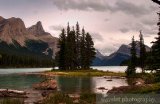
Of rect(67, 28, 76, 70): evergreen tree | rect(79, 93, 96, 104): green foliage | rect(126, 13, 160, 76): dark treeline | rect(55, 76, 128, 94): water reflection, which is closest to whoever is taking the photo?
rect(79, 93, 96, 104): green foliage

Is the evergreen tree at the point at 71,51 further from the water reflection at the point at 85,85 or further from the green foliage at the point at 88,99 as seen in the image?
the green foliage at the point at 88,99

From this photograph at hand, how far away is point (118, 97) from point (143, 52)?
318 ft

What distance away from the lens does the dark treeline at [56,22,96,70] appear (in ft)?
401

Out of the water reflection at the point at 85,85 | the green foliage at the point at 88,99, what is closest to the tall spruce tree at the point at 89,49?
the water reflection at the point at 85,85

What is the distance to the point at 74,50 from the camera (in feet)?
424

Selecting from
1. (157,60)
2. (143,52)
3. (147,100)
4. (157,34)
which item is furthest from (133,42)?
(147,100)

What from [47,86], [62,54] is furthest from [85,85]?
[62,54]

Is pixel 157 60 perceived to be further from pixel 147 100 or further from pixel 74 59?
pixel 74 59

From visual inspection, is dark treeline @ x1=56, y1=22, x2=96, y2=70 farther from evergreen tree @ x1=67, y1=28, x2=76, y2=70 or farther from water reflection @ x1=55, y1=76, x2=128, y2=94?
water reflection @ x1=55, y1=76, x2=128, y2=94

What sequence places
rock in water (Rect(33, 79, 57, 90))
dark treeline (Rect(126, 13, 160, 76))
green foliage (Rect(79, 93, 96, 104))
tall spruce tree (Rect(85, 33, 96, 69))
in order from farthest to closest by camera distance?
1. tall spruce tree (Rect(85, 33, 96, 69))
2. rock in water (Rect(33, 79, 57, 90))
3. dark treeline (Rect(126, 13, 160, 76))
4. green foliage (Rect(79, 93, 96, 104))

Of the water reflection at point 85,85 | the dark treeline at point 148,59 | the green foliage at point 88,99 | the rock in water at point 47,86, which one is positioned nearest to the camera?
the green foliage at point 88,99

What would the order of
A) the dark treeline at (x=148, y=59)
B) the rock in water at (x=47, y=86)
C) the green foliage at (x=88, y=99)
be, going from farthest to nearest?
the rock in water at (x=47, y=86), the dark treeline at (x=148, y=59), the green foliage at (x=88, y=99)

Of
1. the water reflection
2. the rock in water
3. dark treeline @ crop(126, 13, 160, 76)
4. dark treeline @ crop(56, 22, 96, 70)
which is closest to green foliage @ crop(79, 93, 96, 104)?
dark treeline @ crop(126, 13, 160, 76)

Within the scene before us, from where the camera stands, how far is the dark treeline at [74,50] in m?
122
